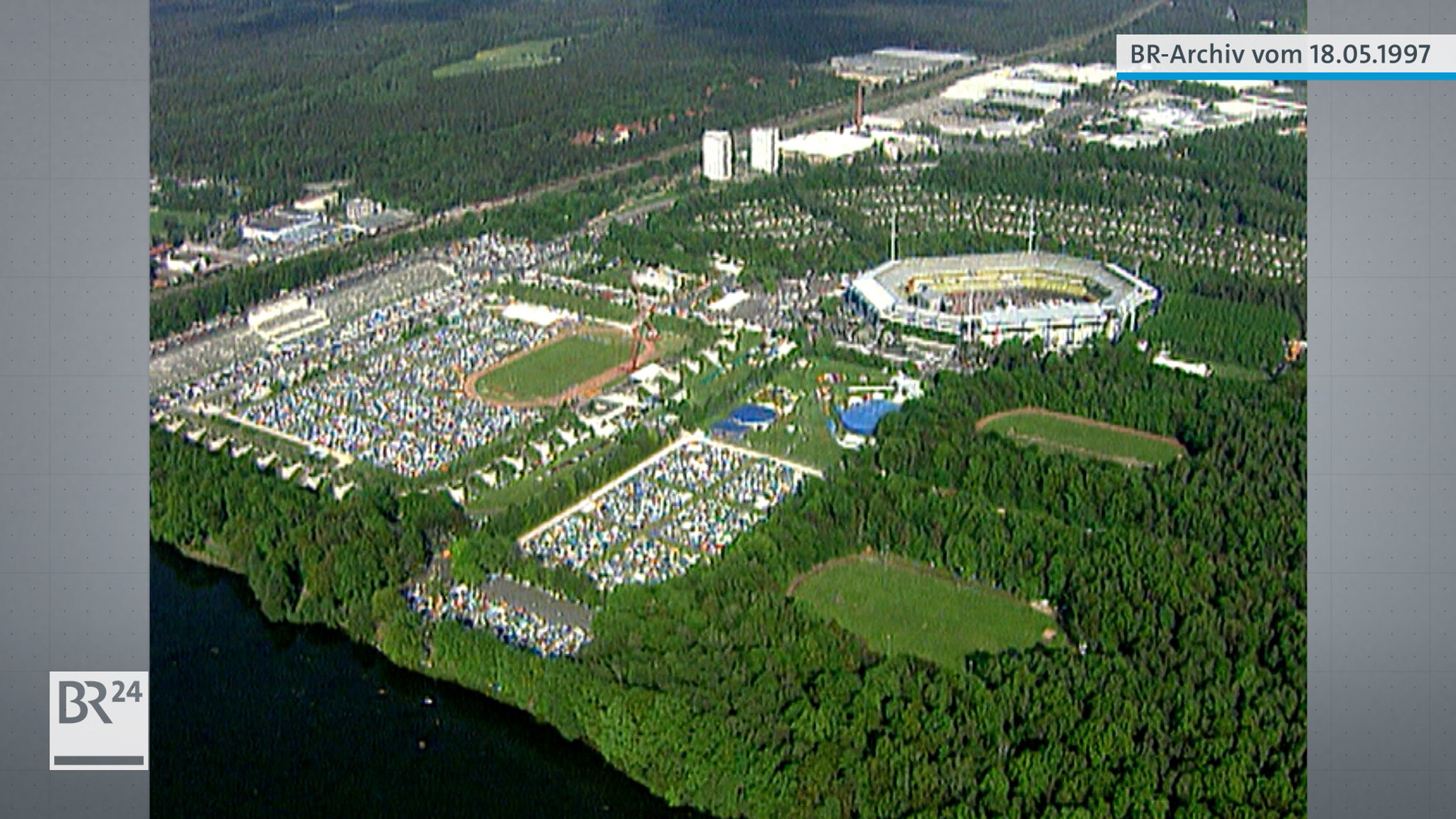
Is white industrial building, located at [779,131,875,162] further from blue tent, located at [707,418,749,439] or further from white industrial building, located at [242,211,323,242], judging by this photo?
blue tent, located at [707,418,749,439]

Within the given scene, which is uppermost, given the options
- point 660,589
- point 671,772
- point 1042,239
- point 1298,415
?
point 1042,239

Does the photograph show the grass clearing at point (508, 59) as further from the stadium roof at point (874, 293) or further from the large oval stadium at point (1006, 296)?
the large oval stadium at point (1006, 296)

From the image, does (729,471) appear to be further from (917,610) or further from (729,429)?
(917,610)

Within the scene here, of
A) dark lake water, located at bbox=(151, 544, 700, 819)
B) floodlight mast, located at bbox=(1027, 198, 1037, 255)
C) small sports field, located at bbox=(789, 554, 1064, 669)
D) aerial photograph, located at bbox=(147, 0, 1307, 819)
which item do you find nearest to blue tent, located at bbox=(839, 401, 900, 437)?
aerial photograph, located at bbox=(147, 0, 1307, 819)

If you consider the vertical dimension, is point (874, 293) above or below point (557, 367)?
above

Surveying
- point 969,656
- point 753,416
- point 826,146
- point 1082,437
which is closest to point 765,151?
point 826,146

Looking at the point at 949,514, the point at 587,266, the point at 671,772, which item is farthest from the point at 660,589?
the point at 587,266

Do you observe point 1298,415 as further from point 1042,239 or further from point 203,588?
point 203,588
